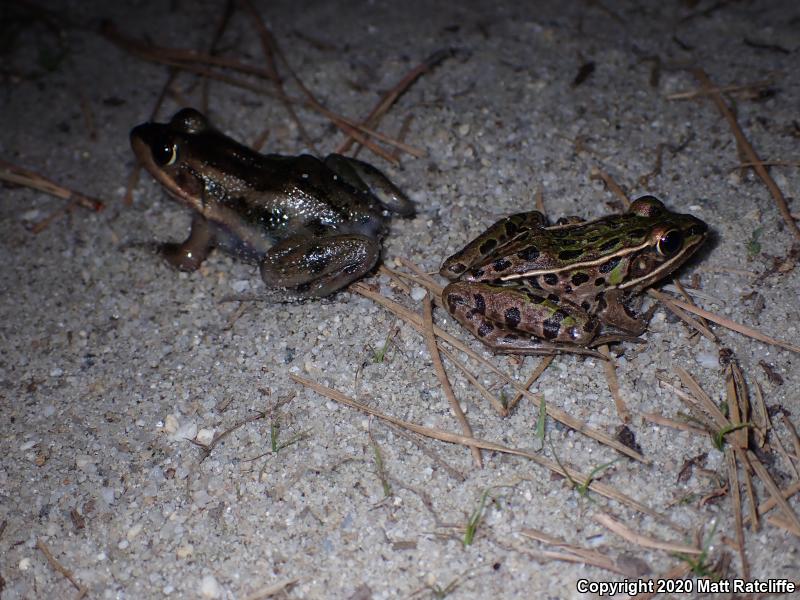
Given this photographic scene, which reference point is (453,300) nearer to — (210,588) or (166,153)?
(210,588)

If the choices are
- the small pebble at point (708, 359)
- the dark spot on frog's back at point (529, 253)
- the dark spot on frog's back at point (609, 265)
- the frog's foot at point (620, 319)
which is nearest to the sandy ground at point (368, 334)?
the small pebble at point (708, 359)

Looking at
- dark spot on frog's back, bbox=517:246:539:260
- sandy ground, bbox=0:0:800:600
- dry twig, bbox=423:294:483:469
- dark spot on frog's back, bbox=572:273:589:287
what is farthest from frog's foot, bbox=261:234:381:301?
dark spot on frog's back, bbox=572:273:589:287

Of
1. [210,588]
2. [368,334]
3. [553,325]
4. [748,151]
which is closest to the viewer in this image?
[210,588]

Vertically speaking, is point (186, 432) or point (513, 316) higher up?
point (513, 316)

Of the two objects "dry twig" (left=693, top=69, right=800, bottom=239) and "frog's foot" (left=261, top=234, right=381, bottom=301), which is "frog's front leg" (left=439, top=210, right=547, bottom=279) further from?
"dry twig" (left=693, top=69, right=800, bottom=239)

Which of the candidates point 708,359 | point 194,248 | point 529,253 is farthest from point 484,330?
point 194,248

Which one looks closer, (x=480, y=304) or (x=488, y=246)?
(x=480, y=304)

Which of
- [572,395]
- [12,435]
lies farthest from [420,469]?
[12,435]

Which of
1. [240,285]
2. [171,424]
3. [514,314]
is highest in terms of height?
[514,314]
